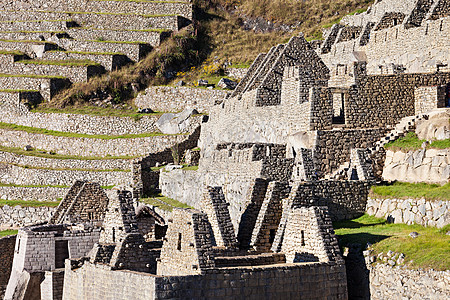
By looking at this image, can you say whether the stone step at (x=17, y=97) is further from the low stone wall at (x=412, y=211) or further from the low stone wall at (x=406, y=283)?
the low stone wall at (x=406, y=283)

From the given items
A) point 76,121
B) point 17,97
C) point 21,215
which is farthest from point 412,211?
point 17,97

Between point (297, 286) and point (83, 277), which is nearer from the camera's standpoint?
point (297, 286)

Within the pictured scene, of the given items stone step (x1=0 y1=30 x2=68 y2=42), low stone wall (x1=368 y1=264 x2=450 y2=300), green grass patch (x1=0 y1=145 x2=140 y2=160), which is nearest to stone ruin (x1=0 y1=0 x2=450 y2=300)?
low stone wall (x1=368 y1=264 x2=450 y2=300)

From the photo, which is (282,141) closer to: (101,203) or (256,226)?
(101,203)

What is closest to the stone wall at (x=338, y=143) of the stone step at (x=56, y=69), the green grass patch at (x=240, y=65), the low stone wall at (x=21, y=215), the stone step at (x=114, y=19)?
the low stone wall at (x=21, y=215)

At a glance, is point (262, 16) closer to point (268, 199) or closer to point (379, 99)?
point (379, 99)

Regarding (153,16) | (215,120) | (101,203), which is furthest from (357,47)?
(153,16)

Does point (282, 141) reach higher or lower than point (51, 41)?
lower
